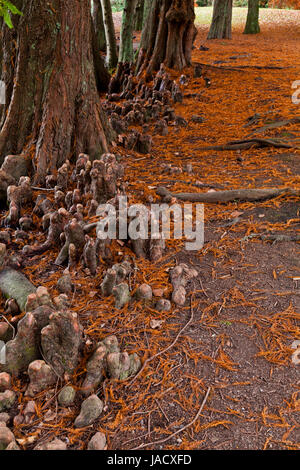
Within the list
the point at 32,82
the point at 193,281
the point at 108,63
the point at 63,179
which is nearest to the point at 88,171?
the point at 63,179

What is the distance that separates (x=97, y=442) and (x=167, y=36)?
10.1 m

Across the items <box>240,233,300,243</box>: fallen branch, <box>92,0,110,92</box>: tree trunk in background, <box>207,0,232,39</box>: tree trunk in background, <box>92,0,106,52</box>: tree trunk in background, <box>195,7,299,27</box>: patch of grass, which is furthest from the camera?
<box>195,7,299,27</box>: patch of grass

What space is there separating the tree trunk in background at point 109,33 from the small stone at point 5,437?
10.5 meters

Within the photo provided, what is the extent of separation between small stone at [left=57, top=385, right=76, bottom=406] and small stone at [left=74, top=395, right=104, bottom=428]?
0.34 feet

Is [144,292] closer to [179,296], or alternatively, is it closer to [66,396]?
[179,296]

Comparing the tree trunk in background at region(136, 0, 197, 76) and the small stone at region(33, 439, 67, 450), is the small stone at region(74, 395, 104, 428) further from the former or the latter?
the tree trunk in background at region(136, 0, 197, 76)

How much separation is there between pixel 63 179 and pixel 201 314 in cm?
231

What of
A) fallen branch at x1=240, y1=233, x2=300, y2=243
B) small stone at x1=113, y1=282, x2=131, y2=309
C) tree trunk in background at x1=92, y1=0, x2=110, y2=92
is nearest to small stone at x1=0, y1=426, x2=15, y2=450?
small stone at x1=113, y1=282, x2=131, y2=309

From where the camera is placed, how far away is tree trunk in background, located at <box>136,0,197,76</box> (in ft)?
30.0

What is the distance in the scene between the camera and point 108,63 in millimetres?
10922

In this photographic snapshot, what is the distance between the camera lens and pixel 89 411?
1929 millimetres

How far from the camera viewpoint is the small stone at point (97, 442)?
5.84ft

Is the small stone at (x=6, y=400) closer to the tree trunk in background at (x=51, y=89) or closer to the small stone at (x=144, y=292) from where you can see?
the small stone at (x=144, y=292)

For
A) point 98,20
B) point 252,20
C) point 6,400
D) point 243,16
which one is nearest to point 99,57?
point 98,20
